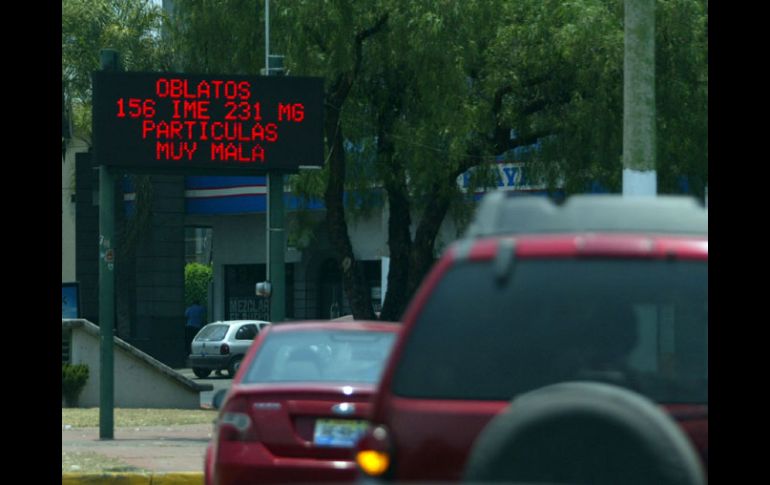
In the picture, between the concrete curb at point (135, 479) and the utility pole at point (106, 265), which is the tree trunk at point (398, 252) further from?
the concrete curb at point (135, 479)

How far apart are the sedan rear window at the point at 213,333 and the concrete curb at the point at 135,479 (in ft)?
84.2

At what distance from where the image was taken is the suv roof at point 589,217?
5859 mm

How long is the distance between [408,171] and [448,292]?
19.1m

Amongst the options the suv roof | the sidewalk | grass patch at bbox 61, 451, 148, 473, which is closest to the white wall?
the sidewalk

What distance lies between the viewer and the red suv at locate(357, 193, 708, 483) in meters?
5.52

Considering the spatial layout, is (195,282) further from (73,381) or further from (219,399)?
(219,399)

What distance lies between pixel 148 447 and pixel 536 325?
37.6 feet

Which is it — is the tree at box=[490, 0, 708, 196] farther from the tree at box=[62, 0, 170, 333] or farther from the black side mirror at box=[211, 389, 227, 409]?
the black side mirror at box=[211, 389, 227, 409]

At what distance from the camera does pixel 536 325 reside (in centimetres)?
563

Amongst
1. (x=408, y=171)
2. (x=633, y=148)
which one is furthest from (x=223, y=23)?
(x=633, y=148)

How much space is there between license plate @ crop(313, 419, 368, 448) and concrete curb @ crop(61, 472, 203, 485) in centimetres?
453

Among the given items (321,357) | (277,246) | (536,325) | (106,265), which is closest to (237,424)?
(321,357)

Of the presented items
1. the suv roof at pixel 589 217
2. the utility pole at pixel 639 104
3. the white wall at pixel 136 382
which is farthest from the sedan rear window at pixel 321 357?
the white wall at pixel 136 382
